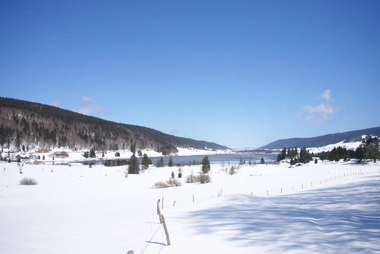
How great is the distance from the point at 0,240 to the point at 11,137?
568 feet

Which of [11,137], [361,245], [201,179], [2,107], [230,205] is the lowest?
[201,179]

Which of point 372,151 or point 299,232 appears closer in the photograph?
point 299,232

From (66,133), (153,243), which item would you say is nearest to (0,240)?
(153,243)

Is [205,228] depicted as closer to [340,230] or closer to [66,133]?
[340,230]

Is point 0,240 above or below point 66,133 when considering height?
below

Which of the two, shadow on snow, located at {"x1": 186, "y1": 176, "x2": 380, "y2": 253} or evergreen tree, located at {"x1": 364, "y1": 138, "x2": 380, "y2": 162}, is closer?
shadow on snow, located at {"x1": 186, "y1": 176, "x2": 380, "y2": 253}

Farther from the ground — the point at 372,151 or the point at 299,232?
the point at 372,151

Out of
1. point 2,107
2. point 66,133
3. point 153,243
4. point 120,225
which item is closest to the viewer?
point 153,243

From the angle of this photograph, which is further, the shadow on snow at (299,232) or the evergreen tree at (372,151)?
the evergreen tree at (372,151)

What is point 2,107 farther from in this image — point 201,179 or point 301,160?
point 301,160

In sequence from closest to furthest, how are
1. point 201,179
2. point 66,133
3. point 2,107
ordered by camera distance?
1. point 201,179
2. point 2,107
3. point 66,133

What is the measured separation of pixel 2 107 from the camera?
565ft

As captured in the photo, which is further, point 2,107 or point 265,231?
point 2,107

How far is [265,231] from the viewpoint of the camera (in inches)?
351
